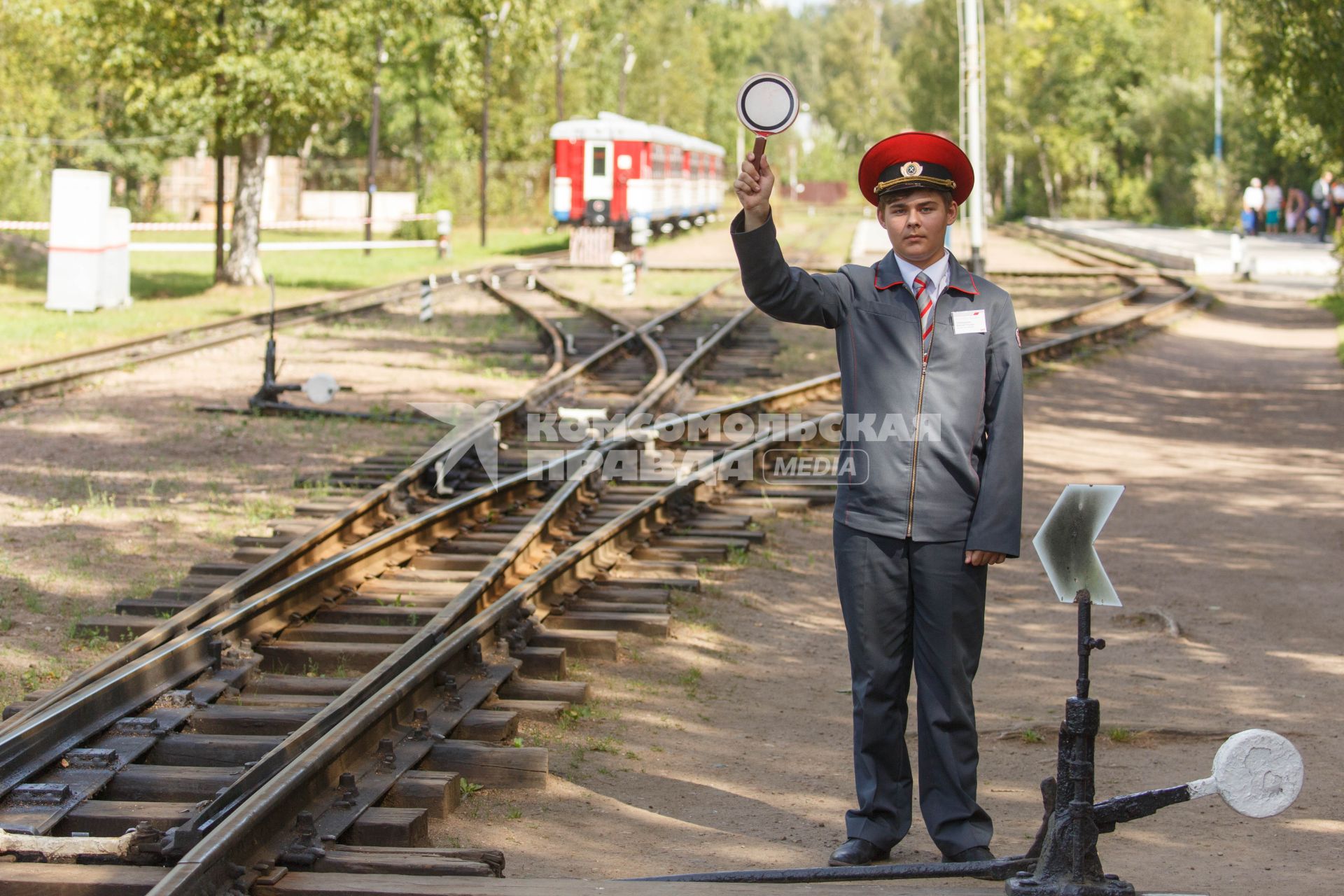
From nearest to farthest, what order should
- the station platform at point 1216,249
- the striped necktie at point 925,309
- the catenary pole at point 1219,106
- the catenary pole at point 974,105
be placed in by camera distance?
the striped necktie at point 925,309
the catenary pole at point 974,105
the station platform at point 1216,249
the catenary pole at point 1219,106

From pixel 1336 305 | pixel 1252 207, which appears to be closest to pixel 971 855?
pixel 1336 305

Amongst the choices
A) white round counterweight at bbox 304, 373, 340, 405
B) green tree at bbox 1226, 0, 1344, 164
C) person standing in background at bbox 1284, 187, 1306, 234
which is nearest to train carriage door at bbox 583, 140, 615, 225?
green tree at bbox 1226, 0, 1344, 164

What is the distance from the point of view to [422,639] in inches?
248

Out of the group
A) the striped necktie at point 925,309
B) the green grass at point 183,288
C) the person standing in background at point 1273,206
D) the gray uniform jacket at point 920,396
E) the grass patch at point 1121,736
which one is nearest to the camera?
the gray uniform jacket at point 920,396

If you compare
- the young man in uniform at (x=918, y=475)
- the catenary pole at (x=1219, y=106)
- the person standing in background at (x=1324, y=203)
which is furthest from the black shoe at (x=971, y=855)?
the catenary pole at (x=1219, y=106)

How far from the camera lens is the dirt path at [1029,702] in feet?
16.1

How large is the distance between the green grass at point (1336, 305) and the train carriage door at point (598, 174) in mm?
15578

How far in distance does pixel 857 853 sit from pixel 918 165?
1962 millimetres

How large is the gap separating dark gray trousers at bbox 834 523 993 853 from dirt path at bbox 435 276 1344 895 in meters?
0.30

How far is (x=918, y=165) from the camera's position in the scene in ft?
14.6

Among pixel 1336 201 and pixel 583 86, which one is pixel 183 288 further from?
pixel 583 86

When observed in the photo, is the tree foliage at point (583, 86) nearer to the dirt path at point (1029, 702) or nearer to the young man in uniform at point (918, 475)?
the dirt path at point (1029, 702)

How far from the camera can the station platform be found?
33.8 meters

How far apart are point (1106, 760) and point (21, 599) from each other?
500cm
